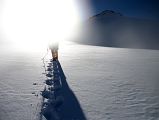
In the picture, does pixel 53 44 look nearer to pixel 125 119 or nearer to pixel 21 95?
pixel 21 95

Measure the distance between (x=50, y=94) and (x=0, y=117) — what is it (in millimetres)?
1805

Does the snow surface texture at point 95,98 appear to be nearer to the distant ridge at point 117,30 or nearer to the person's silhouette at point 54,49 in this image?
the person's silhouette at point 54,49

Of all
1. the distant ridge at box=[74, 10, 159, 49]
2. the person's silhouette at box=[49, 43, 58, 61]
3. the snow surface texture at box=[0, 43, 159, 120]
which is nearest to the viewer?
the snow surface texture at box=[0, 43, 159, 120]

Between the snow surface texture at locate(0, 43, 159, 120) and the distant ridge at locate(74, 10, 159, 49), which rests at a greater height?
the distant ridge at locate(74, 10, 159, 49)

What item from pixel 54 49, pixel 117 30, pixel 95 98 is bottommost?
pixel 95 98

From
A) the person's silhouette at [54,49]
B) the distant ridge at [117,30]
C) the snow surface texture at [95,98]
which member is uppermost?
the distant ridge at [117,30]

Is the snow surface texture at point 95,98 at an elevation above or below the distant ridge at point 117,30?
below

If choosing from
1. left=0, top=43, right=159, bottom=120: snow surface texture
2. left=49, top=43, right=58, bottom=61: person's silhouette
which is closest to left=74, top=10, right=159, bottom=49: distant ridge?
left=49, top=43, right=58, bottom=61: person's silhouette

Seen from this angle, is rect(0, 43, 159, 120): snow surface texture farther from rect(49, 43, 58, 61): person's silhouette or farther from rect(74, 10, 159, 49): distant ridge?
rect(74, 10, 159, 49): distant ridge

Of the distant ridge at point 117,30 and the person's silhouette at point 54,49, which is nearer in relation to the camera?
the person's silhouette at point 54,49

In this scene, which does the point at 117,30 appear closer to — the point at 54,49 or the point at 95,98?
the point at 54,49

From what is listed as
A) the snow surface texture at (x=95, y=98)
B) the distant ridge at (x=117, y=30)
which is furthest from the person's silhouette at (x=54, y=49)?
the distant ridge at (x=117, y=30)

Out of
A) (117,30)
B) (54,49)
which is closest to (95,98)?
(54,49)

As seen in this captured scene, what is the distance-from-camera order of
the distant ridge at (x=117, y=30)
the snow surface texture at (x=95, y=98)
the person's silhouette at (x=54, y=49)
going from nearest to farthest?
the snow surface texture at (x=95, y=98) → the person's silhouette at (x=54, y=49) → the distant ridge at (x=117, y=30)
